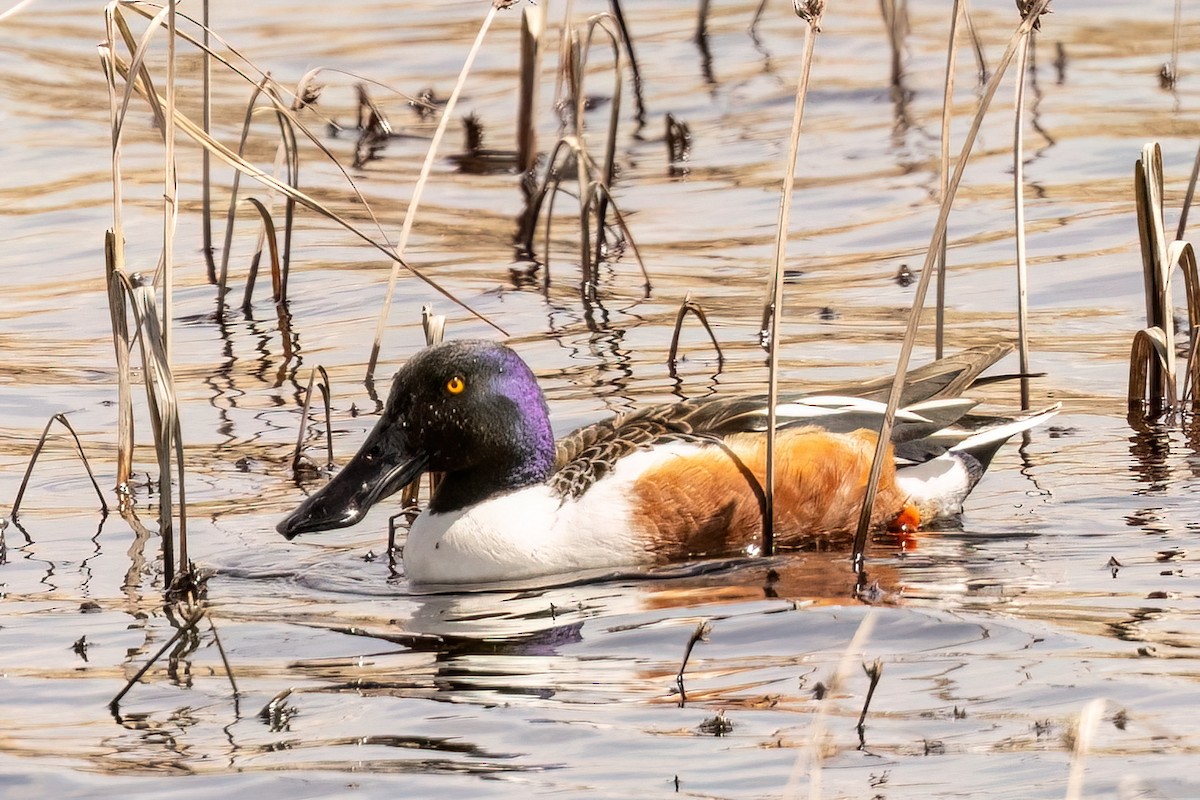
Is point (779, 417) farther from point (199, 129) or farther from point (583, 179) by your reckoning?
point (583, 179)

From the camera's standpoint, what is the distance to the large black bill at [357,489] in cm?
604

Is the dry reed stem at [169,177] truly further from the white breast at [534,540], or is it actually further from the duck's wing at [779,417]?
the duck's wing at [779,417]

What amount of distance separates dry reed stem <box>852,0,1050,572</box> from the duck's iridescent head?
1.07m

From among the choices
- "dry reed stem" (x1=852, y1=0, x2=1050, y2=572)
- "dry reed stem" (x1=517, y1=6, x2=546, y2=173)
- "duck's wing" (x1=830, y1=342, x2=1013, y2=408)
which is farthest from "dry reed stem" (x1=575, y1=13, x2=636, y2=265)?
"dry reed stem" (x1=852, y1=0, x2=1050, y2=572)

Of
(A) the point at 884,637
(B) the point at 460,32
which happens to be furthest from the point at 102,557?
(B) the point at 460,32

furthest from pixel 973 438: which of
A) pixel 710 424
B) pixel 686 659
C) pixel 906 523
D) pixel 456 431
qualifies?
pixel 686 659

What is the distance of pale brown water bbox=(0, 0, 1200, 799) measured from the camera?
4.42 m

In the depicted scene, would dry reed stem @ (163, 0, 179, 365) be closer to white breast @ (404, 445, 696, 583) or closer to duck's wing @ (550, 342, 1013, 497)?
white breast @ (404, 445, 696, 583)

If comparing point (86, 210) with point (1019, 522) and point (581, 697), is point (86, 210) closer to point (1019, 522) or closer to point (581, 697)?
point (1019, 522)

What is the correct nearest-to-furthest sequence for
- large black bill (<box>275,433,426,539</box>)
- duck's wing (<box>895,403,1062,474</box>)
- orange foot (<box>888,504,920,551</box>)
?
large black bill (<box>275,433,426,539</box>), orange foot (<box>888,504,920,551</box>), duck's wing (<box>895,403,1062,474</box>)

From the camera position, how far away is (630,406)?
7898 millimetres

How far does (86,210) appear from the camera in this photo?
11500mm

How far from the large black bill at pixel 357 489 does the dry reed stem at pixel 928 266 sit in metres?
1.38

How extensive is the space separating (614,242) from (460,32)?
211 inches
